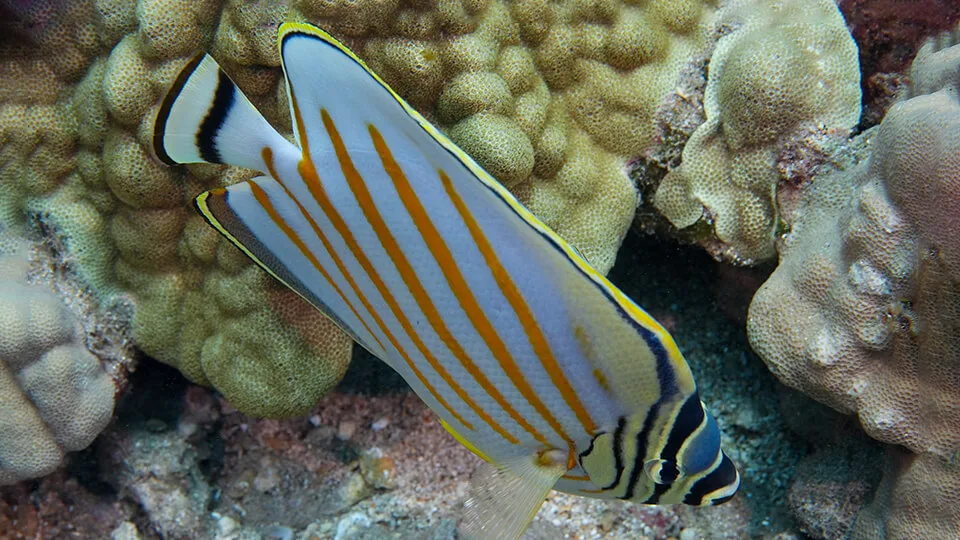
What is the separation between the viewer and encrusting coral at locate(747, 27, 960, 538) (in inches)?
83.3

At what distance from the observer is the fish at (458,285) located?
Answer: 1.39m

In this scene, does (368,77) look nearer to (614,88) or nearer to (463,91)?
(463,91)

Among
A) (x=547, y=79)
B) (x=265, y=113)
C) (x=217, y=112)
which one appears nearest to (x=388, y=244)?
(x=217, y=112)

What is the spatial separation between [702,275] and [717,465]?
232 cm

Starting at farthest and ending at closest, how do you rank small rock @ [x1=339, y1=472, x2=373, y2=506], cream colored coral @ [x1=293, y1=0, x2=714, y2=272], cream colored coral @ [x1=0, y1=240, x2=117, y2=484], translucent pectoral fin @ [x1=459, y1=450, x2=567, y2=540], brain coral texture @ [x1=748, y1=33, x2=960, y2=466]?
→ small rock @ [x1=339, y1=472, x2=373, y2=506] → cream colored coral @ [x1=0, y1=240, x2=117, y2=484] → cream colored coral @ [x1=293, y1=0, x2=714, y2=272] → brain coral texture @ [x1=748, y1=33, x2=960, y2=466] → translucent pectoral fin @ [x1=459, y1=450, x2=567, y2=540]

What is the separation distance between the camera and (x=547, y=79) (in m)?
2.93

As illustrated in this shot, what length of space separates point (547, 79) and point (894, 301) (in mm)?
1716

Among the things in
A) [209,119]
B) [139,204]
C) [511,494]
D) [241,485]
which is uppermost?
[209,119]

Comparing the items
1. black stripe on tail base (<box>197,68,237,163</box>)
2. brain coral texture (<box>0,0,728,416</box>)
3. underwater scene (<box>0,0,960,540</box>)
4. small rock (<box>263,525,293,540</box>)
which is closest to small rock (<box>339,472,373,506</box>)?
underwater scene (<box>0,0,960,540</box>)

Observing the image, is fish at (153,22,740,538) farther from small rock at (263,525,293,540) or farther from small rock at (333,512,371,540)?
small rock at (263,525,293,540)

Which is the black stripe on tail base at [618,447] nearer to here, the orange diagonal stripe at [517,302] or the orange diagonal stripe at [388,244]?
the orange diagonal stripe at [517,302]

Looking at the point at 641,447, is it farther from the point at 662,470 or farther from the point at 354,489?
the point at 354,489

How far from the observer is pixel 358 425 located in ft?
12.1

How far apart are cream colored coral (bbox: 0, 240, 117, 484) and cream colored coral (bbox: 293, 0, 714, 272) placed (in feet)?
5.92
